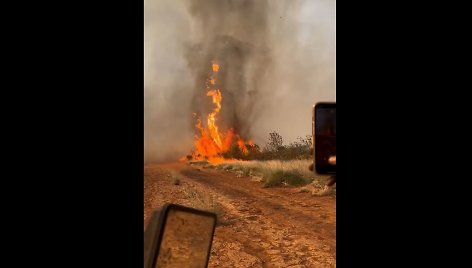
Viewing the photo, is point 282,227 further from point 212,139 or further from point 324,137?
point 212,139

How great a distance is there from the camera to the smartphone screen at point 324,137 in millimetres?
1807

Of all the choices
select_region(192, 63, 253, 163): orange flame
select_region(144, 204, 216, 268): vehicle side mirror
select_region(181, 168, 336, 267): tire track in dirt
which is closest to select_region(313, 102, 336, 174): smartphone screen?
select_region(144, 204, 216, 268): vehicle side mirror

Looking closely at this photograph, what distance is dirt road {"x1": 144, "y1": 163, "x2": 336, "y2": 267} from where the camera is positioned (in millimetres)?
7031

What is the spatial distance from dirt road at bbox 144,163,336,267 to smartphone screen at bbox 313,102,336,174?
5.22 meters

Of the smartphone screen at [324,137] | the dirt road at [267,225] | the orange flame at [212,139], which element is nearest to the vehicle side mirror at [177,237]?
the smartphone screen at [324,137]

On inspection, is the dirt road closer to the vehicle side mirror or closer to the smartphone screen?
the smartphone screen

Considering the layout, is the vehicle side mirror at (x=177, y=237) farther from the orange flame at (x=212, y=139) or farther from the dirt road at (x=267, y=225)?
the orange flame at (x=212, y=139)

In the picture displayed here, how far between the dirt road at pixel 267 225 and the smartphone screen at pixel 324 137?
5.22 m

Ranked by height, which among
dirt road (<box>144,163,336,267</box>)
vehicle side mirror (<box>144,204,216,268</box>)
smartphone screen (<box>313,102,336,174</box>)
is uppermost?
smartphone screen (<box>313,102,336,174</box>)
